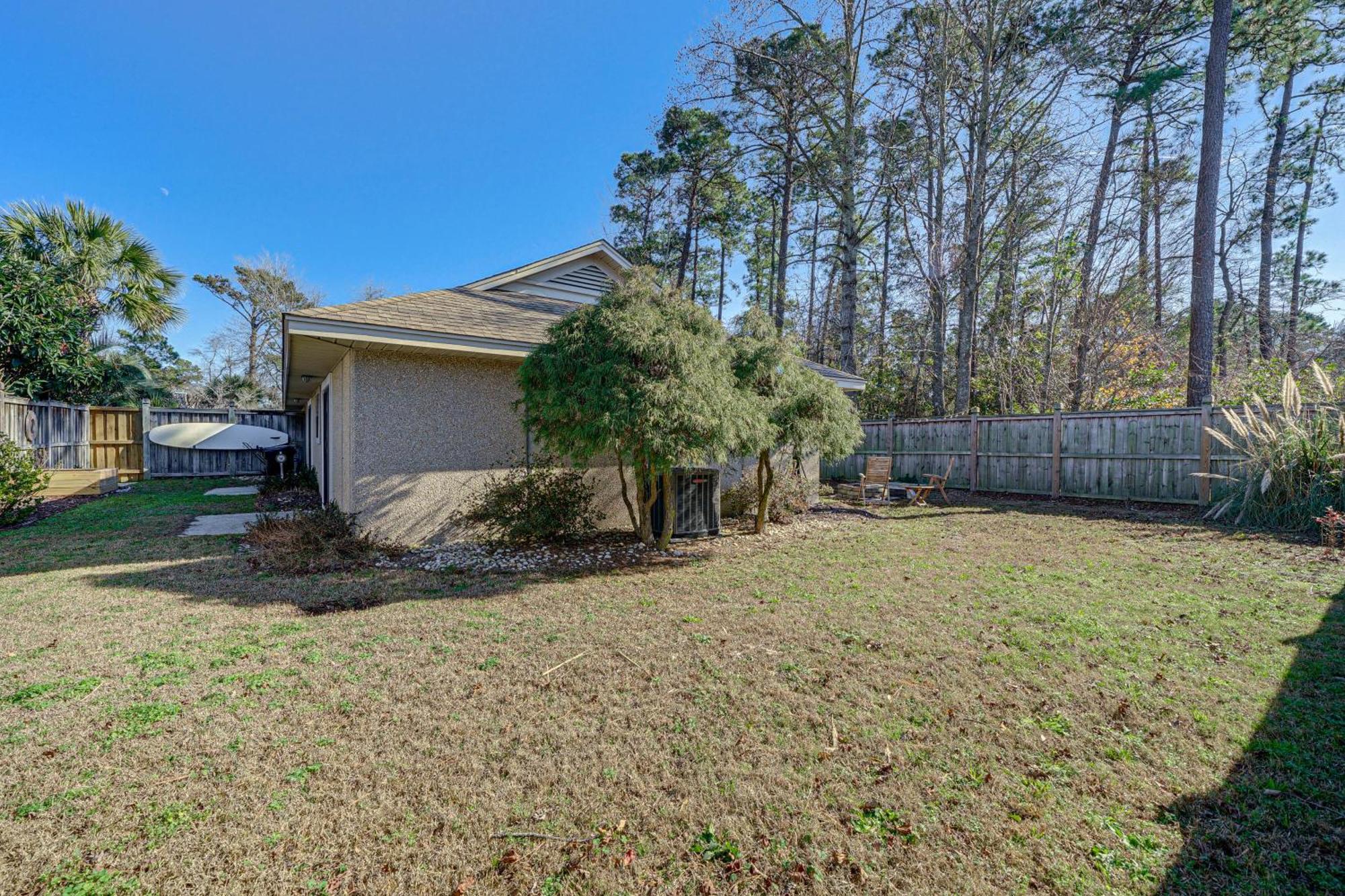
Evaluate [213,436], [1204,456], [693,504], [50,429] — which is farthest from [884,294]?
[50,429]

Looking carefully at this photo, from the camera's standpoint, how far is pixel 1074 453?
35.7 ft

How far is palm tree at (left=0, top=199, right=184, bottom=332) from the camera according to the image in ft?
40.2

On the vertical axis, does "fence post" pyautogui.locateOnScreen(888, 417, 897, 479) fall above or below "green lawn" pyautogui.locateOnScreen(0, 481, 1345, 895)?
above

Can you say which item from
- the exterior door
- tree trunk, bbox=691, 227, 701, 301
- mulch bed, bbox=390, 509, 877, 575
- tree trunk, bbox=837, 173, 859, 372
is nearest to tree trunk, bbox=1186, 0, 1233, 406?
tree trunk, bbox=837, 173, 859, 372

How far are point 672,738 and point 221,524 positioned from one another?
867 centimetres

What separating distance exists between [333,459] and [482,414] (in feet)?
9.71

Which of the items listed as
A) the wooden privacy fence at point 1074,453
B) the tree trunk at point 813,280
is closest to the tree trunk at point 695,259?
the tree trunk at point 813,280

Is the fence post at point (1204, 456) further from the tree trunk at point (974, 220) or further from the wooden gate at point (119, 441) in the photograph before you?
the wooden gate at point (119, 441)

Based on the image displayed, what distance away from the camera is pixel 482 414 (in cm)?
712

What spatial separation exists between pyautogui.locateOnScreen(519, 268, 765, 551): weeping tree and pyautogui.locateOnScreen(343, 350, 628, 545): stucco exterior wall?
1.42 m

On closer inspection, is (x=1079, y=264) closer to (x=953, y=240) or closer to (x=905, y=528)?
→ (x=953, y=240)

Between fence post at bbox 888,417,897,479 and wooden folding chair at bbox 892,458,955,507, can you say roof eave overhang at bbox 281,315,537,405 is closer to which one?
wooden folding chair at bbox 892,458,955,507

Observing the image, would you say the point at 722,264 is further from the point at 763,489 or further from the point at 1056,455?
the point at 763,489

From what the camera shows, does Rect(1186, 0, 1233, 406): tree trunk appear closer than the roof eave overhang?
No
